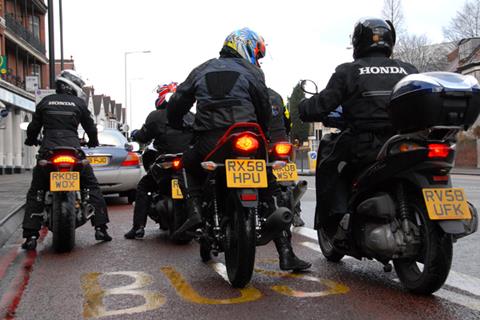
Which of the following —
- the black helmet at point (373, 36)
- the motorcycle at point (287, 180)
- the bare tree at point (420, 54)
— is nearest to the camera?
the black helmet at point (373, 36)

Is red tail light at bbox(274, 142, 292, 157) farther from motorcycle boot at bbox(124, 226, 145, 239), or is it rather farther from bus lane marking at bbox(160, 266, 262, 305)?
bus lane marking at bbox(160, 266, 262, 305)

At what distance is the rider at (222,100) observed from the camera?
429 cm

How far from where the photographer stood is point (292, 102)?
99875mm

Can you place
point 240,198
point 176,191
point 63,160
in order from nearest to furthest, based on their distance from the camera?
point 240,198 → point 63,160 → point 176,191

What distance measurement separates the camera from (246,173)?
4016 mm

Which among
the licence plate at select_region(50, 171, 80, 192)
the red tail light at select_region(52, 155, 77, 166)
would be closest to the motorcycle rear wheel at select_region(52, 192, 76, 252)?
the licence plate at select_region(50, 171, 80, 192)

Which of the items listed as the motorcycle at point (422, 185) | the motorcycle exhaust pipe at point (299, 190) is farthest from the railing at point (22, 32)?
the motorcycle at point (422, 185)

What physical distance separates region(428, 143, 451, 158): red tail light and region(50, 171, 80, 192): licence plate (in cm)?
349

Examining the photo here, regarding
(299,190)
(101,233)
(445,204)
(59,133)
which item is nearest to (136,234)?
(101,233)

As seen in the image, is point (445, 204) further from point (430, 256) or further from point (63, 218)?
point (63, 218)

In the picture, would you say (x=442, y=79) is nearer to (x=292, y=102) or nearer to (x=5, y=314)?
(x=5, y=314)

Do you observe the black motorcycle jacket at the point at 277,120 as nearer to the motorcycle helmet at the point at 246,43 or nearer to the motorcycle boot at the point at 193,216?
the motorcycle helmet at the point at 246,43

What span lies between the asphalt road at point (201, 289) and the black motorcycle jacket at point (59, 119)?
45.6 inches

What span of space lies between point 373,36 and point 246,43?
992mm
